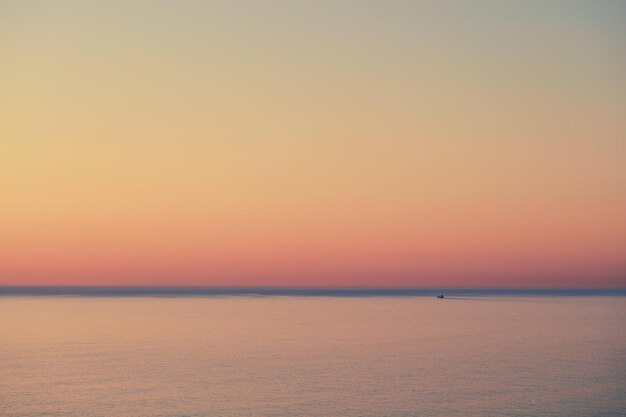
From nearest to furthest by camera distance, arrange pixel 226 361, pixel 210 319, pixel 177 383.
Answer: pixel 177 383
pixel 226 361
pixel 210 319

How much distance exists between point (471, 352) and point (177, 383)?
3194cm

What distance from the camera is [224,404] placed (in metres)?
46.8

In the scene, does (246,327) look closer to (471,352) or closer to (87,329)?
(87,329)

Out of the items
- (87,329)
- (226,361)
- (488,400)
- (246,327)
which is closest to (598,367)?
(488,400)

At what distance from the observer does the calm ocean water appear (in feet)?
153

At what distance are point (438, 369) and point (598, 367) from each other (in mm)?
14396

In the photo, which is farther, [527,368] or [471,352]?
[471,352]

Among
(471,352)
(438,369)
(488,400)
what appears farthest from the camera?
(471,352)

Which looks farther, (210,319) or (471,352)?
(210,319)

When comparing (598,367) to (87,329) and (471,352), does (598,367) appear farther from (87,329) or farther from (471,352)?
(87,329)

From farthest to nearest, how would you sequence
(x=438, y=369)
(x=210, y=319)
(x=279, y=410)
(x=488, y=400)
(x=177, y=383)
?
(x=210, y=319) < (x=438, y=369) < (x=177, y=383) < (x=488, y=400) < (x=279, y=410)

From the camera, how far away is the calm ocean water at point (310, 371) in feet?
153

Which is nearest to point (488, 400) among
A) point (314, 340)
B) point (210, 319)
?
point (314, 340)

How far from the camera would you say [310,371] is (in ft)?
197
